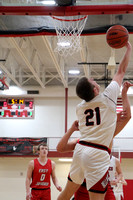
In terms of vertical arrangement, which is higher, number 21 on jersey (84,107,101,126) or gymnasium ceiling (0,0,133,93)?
gymnasium ceiling (0,0,133,93)

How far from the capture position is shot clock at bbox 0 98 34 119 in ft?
55.3

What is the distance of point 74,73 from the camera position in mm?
16109

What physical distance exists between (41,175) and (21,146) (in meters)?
9.29

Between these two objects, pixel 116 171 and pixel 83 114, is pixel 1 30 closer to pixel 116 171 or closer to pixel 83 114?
pixel 116 171

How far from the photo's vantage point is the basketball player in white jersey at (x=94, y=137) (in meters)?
2.37

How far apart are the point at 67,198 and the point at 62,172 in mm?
13616

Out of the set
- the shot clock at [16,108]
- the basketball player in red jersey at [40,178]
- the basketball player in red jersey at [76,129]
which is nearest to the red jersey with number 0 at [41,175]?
the basketball player in red jersey at [40,178]

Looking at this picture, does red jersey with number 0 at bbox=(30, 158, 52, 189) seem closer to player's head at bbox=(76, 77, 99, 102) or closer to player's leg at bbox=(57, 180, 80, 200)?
player's leg at bbox=(57, 180, 80, 200)

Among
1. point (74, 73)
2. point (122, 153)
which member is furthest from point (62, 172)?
point (74, 73)

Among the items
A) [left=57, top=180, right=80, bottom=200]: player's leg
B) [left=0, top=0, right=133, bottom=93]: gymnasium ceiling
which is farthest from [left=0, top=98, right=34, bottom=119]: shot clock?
[left=57, top=180, right=80, bottom=200]: player's leg

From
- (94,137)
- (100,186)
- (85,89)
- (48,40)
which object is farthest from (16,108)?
(100,186)

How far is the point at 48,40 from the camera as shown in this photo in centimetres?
1018

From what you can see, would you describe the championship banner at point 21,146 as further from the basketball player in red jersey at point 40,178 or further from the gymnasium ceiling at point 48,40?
the basketball player in red jersey at point 40,178

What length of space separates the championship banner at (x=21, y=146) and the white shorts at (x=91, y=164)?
12.6 m
